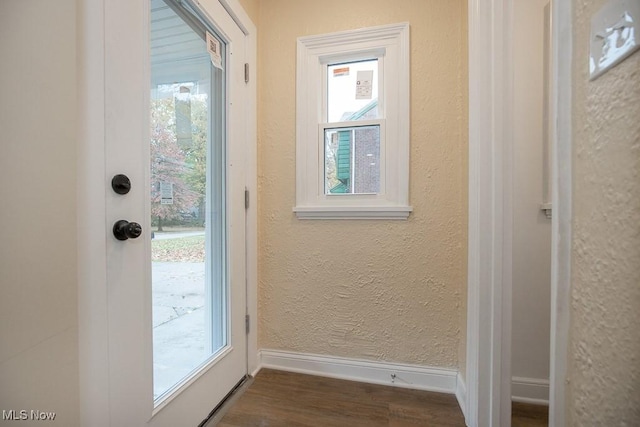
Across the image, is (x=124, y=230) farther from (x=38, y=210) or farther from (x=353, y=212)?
(x=353, y=212)

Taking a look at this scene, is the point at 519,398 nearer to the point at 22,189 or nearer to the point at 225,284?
the point at 225,284

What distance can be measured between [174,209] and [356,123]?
1118mm

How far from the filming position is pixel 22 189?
0.57m

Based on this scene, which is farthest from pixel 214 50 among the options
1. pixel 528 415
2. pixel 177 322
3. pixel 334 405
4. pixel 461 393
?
pixel 528 415

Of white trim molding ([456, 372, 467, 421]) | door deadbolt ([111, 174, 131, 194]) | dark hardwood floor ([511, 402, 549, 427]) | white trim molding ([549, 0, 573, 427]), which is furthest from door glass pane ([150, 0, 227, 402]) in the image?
dark hardwood floor ([511, 402, 549, 427])

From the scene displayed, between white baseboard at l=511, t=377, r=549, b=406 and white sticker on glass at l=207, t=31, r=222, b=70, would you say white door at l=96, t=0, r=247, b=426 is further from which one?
white baseboard at l=511, t=377, r=549, b=406

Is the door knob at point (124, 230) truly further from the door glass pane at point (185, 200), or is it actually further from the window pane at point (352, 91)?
the window pane at point (352, 91)

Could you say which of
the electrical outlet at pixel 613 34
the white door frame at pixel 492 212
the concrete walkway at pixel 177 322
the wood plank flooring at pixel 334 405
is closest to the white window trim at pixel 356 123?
the white door frame at pixel 492 212

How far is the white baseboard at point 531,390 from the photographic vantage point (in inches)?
55.3

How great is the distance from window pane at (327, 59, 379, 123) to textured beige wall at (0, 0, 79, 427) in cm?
125

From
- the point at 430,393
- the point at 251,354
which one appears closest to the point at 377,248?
the point at 430,393

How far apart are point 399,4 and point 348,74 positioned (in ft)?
1.52

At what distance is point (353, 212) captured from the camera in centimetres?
157

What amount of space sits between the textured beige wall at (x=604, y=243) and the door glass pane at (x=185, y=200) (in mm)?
1173
